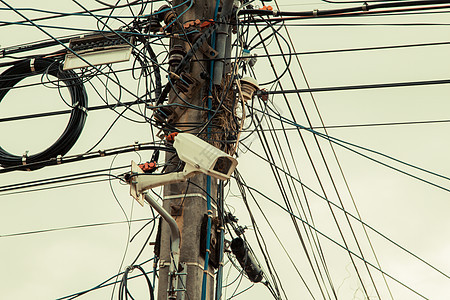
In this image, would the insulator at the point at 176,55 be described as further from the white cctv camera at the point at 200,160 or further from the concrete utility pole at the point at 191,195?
the white cctv camera at the point at 200,160

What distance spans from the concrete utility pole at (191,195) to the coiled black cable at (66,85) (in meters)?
1.77

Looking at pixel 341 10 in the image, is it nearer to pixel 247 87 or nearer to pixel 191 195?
pixel 247 87

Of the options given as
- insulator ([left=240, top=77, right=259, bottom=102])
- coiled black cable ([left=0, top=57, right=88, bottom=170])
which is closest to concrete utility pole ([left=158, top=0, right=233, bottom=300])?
insulator ([left=240, top=77, right=259, bottom=102])

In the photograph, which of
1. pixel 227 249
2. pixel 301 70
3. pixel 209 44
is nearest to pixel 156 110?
pixel 209 44

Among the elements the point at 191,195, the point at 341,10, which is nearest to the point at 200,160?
the point at 191,195

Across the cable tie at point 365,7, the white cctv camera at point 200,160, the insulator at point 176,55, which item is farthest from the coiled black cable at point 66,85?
the cable tie at point 365,7

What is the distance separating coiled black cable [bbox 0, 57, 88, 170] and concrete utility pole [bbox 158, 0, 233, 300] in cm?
177

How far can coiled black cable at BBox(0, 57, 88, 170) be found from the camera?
25.6ft

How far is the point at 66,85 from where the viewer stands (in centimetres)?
807

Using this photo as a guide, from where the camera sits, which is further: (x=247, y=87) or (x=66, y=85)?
(x=66, y=85)

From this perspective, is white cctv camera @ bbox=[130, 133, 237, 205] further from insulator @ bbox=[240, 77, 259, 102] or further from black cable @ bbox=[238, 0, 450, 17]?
black cable @ bbox=[238, 0, 450, 17]

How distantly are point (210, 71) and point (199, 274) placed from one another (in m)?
1.97

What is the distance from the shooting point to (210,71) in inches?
263

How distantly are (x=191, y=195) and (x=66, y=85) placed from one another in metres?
2.75
